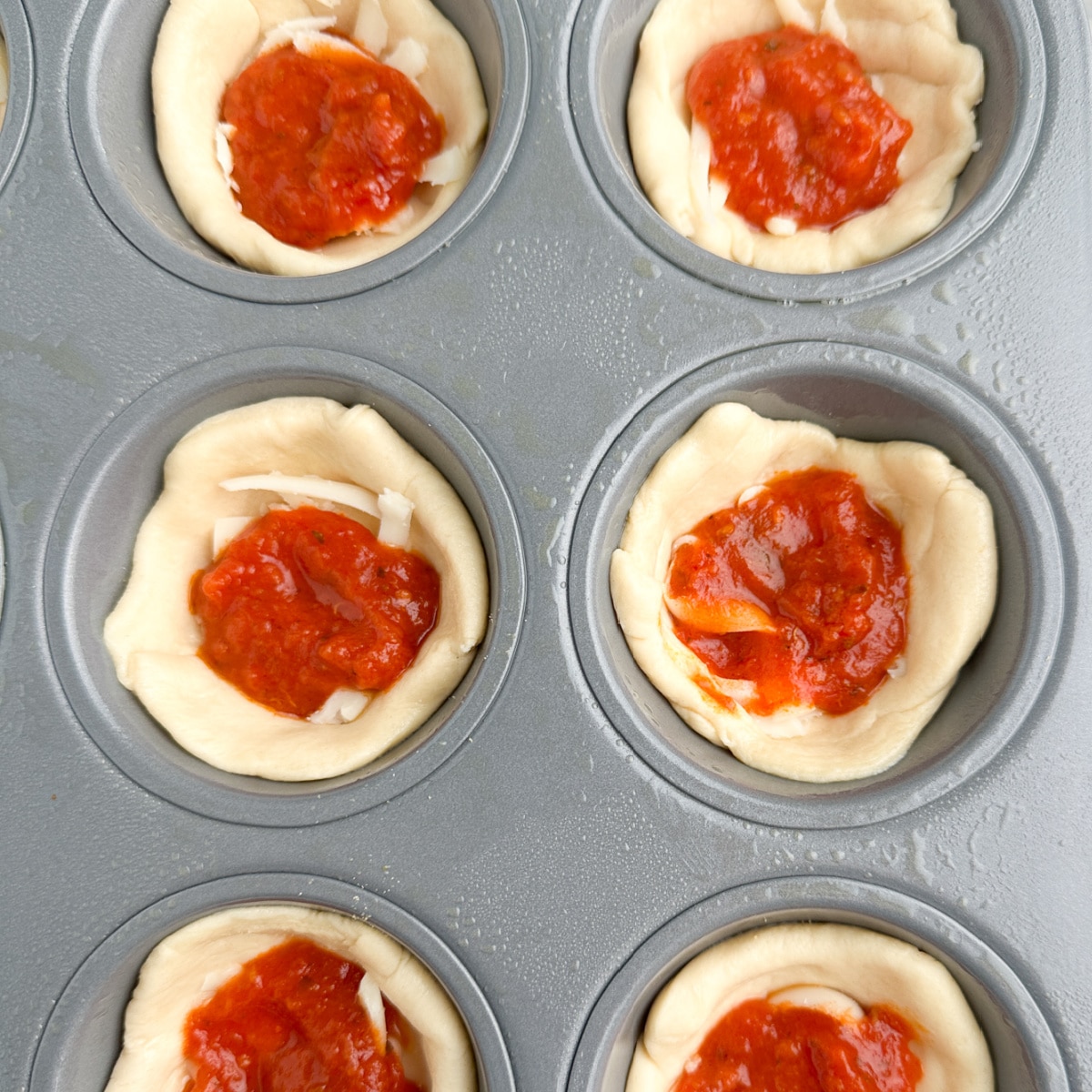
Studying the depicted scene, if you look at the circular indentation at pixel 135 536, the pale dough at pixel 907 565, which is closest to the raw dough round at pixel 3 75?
the circular indentation at pixel 135 536

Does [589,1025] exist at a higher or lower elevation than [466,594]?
lower

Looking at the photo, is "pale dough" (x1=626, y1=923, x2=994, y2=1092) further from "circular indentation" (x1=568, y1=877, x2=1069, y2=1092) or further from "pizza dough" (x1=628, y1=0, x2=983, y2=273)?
"pizza dough" (x1=628, y1=0, x2=983, y2=273)

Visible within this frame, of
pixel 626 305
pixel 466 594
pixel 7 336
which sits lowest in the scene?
pixel 466 594

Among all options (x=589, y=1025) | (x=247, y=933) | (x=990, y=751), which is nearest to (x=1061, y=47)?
(x=990, y=751)

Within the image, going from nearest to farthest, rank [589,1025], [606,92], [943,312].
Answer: [589,1025] → [943,312] → [606,92]

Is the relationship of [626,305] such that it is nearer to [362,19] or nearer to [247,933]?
[362,19]

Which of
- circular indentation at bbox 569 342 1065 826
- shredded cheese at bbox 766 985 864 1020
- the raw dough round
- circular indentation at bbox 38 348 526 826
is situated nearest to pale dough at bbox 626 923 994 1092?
shredded cheese at bbox 766 985 864 1020

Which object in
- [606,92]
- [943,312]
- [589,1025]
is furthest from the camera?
[606,92]

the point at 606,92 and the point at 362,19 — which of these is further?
the point at 362,19

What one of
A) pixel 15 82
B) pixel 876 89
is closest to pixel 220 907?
pixel 15 82
